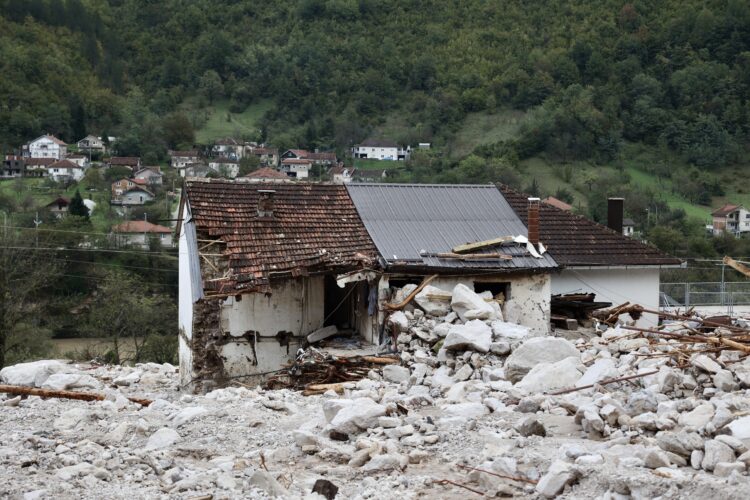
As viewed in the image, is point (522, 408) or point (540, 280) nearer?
point (522, 408)

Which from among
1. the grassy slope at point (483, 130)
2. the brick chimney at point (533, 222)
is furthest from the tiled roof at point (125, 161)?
the brick chimney at point (533, 222)

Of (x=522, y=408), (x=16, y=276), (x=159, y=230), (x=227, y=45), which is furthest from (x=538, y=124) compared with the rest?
(x=522, y=408)

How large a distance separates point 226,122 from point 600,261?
100901 millimetres

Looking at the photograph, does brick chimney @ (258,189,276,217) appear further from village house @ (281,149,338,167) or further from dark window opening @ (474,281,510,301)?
village house @ (281,149,338,167)

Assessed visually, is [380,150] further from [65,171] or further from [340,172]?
[65,171]

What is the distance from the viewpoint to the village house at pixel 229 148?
335 ft

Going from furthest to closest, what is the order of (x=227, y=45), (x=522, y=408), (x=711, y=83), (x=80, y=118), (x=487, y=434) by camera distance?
(x=227, y=45)
(x=80, y=118)
(x=711, y=83)
(x=522, y=408)
(x=487, y=434)

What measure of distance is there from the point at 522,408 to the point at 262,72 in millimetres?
116393

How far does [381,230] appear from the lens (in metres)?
18.6

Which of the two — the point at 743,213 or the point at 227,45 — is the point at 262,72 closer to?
the point at 227,45

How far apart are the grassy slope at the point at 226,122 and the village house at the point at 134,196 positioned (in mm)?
25447

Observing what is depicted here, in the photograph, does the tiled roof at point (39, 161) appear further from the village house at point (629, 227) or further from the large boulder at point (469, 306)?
the large boulder at point (469, 306)

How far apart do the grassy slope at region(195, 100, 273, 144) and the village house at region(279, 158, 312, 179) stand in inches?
591

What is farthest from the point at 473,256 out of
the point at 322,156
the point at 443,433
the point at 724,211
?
the point at 322,156
